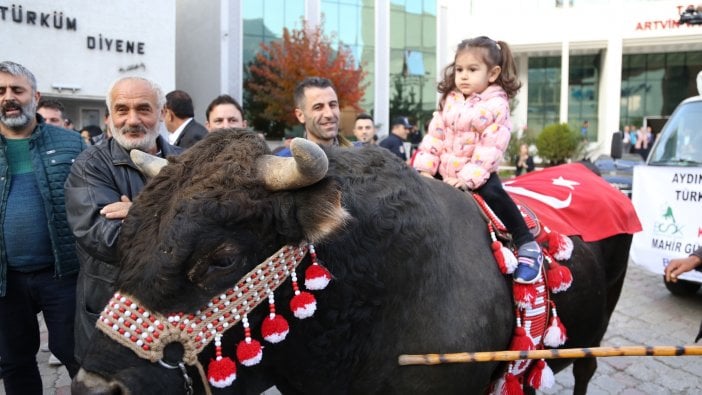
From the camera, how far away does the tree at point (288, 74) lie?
23.4m

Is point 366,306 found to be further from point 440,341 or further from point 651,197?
point 651,197

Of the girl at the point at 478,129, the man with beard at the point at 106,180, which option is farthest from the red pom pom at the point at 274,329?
the girl at the point at 478,129

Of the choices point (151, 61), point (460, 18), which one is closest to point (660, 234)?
point (151, 61)

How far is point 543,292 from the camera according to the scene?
9.16 feet

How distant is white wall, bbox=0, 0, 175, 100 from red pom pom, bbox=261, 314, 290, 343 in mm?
17009

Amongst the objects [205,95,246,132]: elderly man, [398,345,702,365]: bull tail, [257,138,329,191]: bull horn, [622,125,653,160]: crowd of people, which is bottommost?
[398,345,702,365]: bull tail

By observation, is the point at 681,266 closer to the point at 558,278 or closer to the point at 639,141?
the point at 558,278

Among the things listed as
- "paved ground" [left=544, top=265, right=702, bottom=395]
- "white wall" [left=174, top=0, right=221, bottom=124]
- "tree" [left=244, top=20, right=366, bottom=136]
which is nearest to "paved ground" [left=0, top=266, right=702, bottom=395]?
"paved ground" [left=544, top=265, right=702, bottom=395]

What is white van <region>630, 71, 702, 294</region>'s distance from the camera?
5.78m

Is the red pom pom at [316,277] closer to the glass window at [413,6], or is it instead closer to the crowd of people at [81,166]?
the crowd of people at [81,166]

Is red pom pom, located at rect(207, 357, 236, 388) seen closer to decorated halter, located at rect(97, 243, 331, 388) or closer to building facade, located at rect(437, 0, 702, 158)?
decorated halter, located at rect(97, 243, 331, 388)

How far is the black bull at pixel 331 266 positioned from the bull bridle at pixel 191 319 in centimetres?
3

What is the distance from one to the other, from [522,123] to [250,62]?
19.3 meters

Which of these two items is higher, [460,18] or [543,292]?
[460,18]
